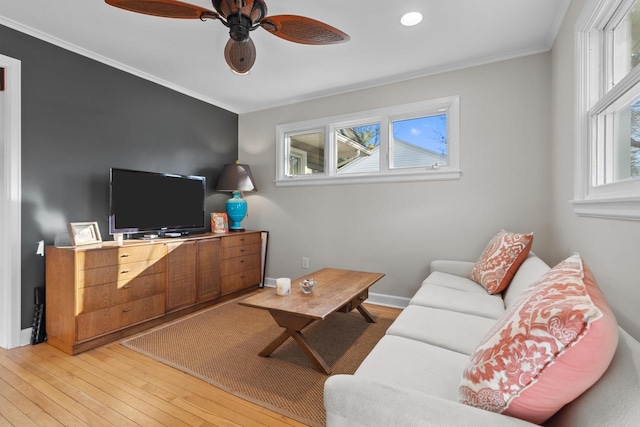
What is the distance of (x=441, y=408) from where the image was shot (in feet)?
2.59

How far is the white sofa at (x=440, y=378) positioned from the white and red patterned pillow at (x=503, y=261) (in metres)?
0.06

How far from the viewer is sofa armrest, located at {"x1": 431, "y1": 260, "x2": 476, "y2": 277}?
265 centimetres

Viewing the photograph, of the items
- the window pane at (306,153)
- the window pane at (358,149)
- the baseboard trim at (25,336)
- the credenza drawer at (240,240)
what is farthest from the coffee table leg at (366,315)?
the baseboard trim at (25,336)

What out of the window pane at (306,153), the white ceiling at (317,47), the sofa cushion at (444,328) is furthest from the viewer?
the window pane at (306,153)

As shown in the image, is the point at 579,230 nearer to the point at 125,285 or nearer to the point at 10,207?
the point at 125,285

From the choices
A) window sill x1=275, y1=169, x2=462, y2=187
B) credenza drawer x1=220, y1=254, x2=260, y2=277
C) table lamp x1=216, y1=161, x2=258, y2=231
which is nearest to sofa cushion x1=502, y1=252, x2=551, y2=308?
window sill x1=275, y1=169, x2=462, y2=187

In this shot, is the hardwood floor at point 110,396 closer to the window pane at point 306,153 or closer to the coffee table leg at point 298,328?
the coffee table leg at point 298,328

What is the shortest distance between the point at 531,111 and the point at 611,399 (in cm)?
274

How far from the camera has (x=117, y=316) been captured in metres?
2.42

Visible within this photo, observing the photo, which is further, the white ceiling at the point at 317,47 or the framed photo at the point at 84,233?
the framed photo at the point at 84,233

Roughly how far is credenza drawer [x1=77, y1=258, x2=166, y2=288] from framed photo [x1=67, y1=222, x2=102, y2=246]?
0.33m

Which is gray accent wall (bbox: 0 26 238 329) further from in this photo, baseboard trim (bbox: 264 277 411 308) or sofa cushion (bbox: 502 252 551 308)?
sofa cushion (bbox: 502 252 551 308)

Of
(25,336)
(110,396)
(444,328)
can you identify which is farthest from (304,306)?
(25,336)

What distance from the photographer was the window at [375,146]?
10.0 ft
